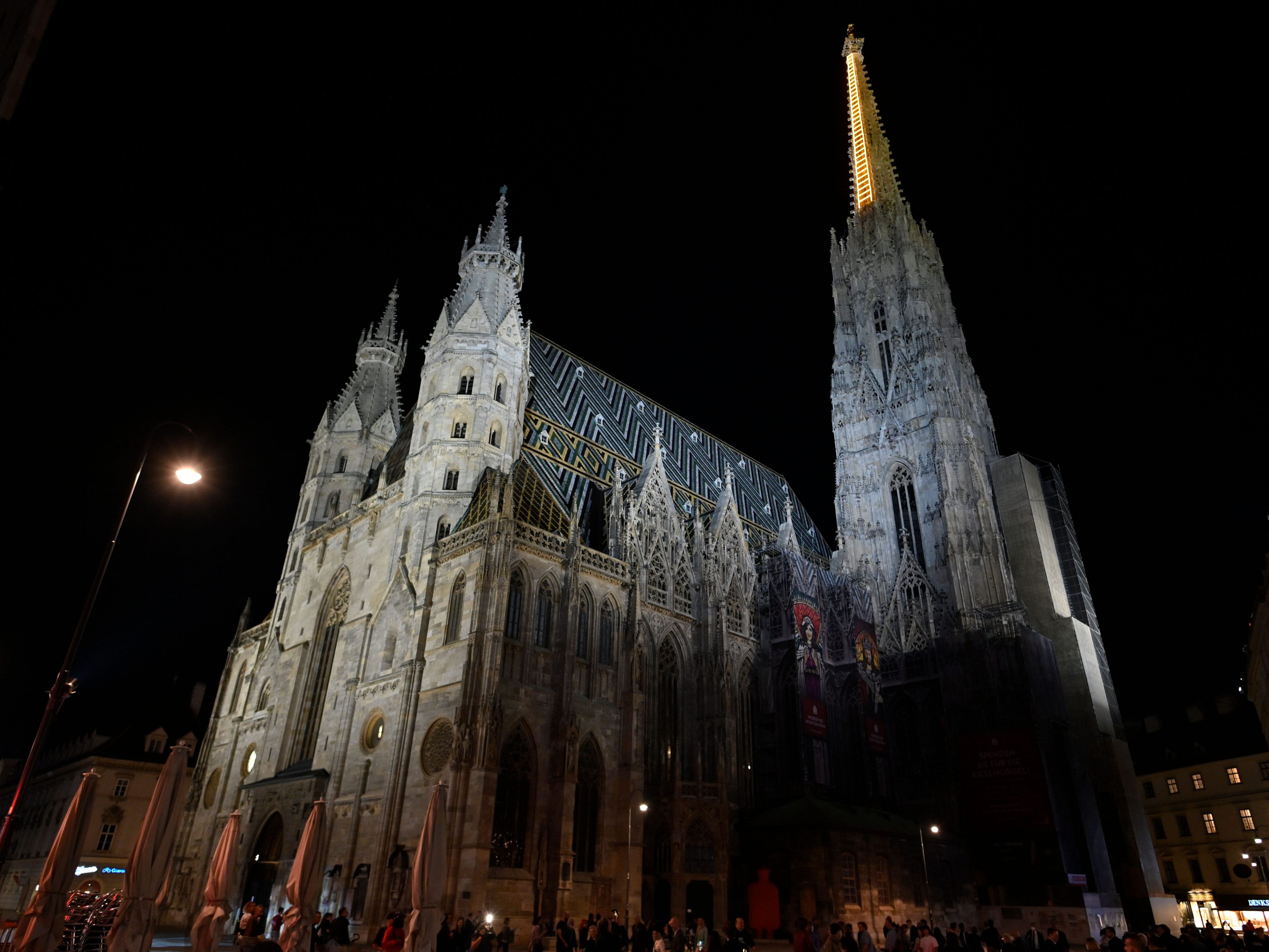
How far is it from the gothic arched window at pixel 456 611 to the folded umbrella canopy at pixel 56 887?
15.5 m

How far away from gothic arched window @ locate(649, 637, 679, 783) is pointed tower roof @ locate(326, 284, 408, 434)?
21262mm

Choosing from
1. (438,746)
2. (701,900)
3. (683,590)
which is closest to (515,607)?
(438,746)

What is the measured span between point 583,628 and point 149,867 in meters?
19.7

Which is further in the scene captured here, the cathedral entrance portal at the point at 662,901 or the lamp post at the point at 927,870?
the lamp post at the point at 927,870

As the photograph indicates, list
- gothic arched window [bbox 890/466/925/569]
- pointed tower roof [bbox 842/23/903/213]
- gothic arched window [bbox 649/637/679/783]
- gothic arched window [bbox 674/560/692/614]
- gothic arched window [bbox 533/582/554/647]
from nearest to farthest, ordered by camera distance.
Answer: gothic arched window [bbox 533/582/554/647], gothic arched window [bbox 649/637/679/783], gothic arched window [bbox 674/560/692/614], gothic arched window [bbox 890/466/925/569], pointed tower roof [bbox 842/23/903/213]

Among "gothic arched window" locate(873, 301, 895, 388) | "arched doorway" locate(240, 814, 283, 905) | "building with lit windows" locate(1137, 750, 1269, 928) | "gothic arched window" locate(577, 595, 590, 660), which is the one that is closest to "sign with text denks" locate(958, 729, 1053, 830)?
"building with lit windows" locate(1137, 750, 1269, 928)

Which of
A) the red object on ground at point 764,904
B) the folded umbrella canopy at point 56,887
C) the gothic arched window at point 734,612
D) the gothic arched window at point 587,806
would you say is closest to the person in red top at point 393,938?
the folded umbrella canopy at point 56,887

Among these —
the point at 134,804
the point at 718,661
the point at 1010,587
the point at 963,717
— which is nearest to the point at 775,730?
the point at 718,661

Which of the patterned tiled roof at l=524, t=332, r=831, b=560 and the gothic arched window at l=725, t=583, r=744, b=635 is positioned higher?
the patterned tiled roof at l=524, t=332, r=831, b=560

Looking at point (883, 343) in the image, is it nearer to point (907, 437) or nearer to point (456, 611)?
point (907, 437)

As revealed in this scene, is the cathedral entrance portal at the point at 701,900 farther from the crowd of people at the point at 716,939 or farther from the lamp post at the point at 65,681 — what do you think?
the lamp post at the point at 65,681

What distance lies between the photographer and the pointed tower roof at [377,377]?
44750mm

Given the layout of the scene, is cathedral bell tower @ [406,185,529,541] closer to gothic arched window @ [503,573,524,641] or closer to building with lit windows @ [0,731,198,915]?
gothic arched window @ [503,573,524,641]

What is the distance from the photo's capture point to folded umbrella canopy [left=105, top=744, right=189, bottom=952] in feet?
41.7
